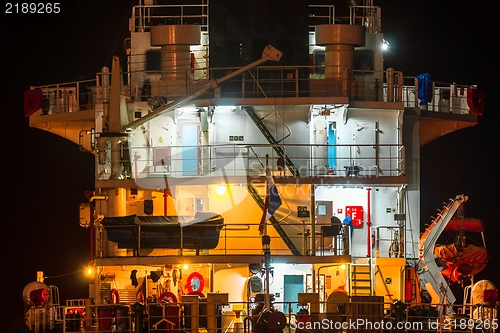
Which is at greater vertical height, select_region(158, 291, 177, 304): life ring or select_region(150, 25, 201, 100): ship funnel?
select_region(150, 25, 201, 100): ship funnel

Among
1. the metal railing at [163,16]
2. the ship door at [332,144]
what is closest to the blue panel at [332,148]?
the ship door at [332,144]

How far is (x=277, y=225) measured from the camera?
25.1m

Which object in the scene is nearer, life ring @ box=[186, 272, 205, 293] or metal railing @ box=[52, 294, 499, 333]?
metal railing @ box=[52, 294, 499, 333]

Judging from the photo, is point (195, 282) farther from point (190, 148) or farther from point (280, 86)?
point (280, 86)

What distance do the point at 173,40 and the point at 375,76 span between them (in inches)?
176

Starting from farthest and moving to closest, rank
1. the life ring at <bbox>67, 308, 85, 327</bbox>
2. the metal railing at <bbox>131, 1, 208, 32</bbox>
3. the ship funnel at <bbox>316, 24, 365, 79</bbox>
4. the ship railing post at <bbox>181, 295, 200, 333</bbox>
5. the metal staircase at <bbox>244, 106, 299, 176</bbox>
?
the metal railing at <bbox>131, 1, 208, 32</bbox>
the ship funnel at <bbox>316, 24, 365, 79</bbox>
the metal staircase at <bbox>244, 106, 299, 176</bbox>
the life ring at <bbox>67, 308, 85, 327</bbox>
the ship railing post at <bbox>181, 295, 200, 333</bbox>

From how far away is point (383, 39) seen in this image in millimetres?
28297

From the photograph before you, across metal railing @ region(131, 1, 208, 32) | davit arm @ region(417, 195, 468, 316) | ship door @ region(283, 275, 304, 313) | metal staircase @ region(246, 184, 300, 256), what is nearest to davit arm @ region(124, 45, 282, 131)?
metal staircase @ region(246, 184, 300, 256)

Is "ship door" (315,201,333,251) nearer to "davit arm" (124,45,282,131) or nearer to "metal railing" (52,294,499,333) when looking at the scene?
"metal railing" (52,294,499,333)

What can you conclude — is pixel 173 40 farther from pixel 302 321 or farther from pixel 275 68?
pixel 302 321

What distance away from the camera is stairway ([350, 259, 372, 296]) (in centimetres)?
2522

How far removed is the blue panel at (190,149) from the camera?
26125mm

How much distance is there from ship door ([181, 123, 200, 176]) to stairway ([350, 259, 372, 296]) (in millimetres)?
3865

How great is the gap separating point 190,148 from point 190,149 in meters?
0.03
